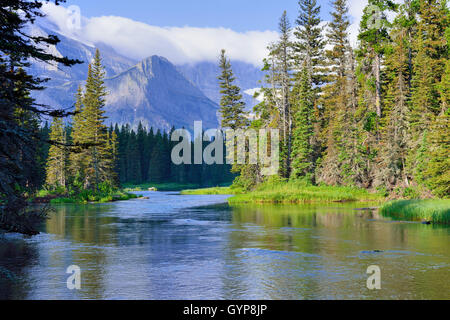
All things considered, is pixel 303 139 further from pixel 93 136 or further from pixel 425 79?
pixel 93 136

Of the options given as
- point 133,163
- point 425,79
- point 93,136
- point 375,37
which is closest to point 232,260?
point 425,79

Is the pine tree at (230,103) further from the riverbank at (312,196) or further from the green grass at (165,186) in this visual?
the green grass at (165,186)

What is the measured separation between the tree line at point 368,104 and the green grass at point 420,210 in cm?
254

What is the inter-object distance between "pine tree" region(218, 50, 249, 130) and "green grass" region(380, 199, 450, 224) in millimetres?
42921

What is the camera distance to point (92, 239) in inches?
998

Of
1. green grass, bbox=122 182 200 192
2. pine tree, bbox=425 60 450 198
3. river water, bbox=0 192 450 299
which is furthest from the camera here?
green grass, bbox=122 182 200 192

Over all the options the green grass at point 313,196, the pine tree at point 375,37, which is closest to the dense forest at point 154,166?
the green grass at point 313,196

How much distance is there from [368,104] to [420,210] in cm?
2746

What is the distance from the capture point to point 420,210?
3244 cm

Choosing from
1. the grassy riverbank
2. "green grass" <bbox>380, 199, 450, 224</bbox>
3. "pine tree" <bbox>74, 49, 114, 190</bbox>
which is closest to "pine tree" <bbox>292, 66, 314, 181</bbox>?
the grassy riverbank

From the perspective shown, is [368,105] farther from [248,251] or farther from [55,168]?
[55,168]

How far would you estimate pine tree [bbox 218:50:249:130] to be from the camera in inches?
3071

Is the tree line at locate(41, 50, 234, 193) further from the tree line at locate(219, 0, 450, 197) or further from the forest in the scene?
the tree line at locate(219, 0, 450, 197)

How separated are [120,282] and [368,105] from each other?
48698 millimetres
